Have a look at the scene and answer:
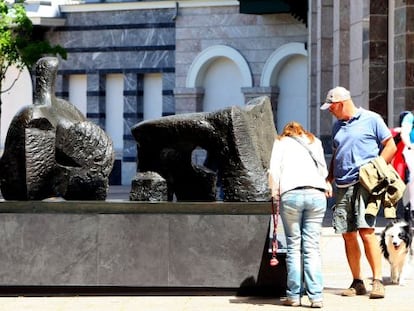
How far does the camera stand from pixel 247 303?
44.5 feet

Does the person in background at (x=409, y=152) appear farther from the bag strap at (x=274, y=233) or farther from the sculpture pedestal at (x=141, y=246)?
the bag strap at (x=274, y=233)

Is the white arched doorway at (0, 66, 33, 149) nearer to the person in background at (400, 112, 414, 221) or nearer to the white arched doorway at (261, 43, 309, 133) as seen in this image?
the white arched doorway at (261, 43, 309, 133)

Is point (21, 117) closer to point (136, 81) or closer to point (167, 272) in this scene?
point (167, 272)

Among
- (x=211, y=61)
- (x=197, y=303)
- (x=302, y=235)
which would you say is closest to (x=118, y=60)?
(x=211, y=61)

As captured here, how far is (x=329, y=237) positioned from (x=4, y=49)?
2129 cm

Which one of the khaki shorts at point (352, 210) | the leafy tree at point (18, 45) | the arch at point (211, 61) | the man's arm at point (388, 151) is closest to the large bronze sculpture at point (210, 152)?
the khaki shorts at point (352, 210)

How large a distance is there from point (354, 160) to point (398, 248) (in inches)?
61.3

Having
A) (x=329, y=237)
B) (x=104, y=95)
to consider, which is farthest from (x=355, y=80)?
(x=104, y=95)

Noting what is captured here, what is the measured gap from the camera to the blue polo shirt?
1393 centimetres

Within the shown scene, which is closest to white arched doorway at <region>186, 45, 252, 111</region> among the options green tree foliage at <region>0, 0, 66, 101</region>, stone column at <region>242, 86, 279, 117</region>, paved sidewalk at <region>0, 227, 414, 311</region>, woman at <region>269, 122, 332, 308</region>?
stone column at <region>242, 86, 279, 117</region>

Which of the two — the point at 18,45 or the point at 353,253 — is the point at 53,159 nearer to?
the point at 353,253

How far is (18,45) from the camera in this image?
41375 millimetres

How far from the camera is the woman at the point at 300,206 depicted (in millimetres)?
13352

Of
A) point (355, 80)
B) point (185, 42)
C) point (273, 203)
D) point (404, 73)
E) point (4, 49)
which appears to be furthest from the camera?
point (185, 42)
